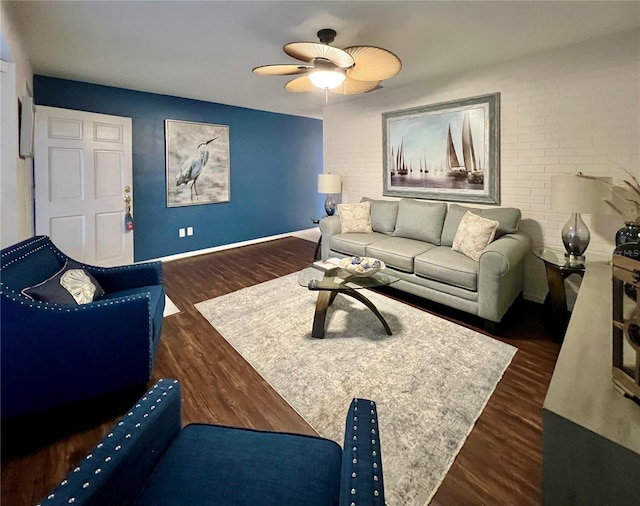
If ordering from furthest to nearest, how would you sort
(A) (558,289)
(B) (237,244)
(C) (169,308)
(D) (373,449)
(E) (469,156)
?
(B) (237,244) → (E) (469,156) → (C) (169,308) → (A) (558,289) → (D) (373,449)

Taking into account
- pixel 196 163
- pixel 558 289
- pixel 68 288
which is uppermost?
pixel 196 163

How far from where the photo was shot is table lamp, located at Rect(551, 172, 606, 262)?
242 centimetres

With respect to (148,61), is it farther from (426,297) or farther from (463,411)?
(463,411)

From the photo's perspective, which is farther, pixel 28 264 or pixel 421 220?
pixel 421 220

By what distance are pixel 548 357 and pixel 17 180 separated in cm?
415

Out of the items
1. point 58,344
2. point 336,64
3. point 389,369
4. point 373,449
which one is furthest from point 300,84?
point 373,449

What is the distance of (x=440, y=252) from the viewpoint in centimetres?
322

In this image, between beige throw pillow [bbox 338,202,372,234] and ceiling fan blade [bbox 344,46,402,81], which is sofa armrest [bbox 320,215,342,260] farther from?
ceiling fan blade [bbox 344,46,402,81]

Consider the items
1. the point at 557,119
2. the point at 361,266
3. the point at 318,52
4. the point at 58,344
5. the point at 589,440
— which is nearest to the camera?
the point at 589,440

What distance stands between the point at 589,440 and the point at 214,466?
99cm

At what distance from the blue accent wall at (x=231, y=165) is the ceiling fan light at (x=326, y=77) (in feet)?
10.5

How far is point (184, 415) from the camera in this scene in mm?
1780

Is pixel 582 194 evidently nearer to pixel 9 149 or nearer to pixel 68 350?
pixel 68 350

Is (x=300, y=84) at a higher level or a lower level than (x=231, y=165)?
higher
